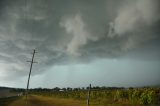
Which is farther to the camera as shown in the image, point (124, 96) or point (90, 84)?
point (124, 96)

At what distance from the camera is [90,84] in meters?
35.7

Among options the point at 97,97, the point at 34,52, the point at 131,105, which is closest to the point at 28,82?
the point at 34,52

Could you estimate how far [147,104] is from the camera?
71625mm

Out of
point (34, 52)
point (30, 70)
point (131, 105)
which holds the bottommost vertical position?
point (131, 105)

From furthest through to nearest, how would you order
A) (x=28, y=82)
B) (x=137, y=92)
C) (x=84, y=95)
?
(x=84, y=95)
(x=137, y=92)
(x=28, y=82)

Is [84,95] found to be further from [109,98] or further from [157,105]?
[157,105]

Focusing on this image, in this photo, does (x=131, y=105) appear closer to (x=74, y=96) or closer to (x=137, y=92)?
(x=137, y=92)

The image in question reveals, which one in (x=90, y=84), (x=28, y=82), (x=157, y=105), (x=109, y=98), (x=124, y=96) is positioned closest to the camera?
(x=90, y=84)

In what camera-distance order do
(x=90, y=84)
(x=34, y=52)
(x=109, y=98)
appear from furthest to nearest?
(x=109, y=98) < (x=34, y=52) < (x=90, y=84)

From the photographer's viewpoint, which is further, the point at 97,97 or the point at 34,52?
the point at 97,97

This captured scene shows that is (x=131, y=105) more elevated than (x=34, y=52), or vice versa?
(x=34, y=52)

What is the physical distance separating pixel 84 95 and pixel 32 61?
2824 inches

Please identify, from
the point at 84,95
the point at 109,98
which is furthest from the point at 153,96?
the point at 84,95

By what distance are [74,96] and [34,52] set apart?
3017 inches
